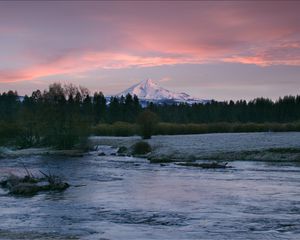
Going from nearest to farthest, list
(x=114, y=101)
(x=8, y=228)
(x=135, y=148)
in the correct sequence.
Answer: (x=8, y=228) → (x=135, y=148) → (x=114, y=101)

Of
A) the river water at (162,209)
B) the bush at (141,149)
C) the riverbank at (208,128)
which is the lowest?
the river water at (162,209)

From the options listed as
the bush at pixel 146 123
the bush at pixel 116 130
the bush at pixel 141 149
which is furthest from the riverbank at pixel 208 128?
the bush at pixel 141 149

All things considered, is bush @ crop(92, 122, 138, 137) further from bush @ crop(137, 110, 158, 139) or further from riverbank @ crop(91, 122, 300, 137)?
bush @ crop(137, 110, 158, 139)

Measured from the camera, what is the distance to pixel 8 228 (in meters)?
20.3

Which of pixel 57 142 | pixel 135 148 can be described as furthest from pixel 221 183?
pixel 57 142

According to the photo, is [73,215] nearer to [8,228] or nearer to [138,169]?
[8,228]

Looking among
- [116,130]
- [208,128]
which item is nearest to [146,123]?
[208,128]

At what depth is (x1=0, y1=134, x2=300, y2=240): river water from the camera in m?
19.4

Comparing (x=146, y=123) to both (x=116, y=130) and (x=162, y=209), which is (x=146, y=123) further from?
(x=162, y=209)

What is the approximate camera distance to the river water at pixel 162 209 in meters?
19.4

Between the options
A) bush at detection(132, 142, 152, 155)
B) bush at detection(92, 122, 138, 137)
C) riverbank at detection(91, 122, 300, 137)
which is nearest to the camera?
bush at detection(132, 142, 152, 155)

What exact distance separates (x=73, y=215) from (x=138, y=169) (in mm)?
24890

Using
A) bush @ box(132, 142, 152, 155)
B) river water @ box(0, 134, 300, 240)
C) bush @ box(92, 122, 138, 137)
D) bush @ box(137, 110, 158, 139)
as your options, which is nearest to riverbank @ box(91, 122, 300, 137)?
bush @ box(92, 122, 138, 137)

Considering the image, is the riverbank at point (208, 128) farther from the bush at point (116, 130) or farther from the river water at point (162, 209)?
the river water at point (162, 209)
